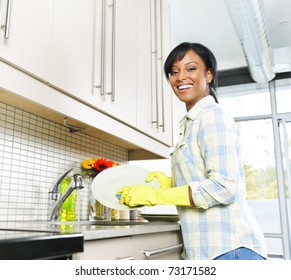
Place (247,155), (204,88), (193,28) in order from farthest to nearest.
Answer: (247,155) < (193,28) < (204,88)

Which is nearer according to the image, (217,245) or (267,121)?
(217,245)

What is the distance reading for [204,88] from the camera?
4.66 feet

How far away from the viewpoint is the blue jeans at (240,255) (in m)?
1.10

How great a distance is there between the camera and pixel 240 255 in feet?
3.61

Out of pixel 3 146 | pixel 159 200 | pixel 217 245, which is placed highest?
pixel 3 146

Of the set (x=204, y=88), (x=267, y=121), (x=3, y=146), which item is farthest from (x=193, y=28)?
(x=3, y=146)

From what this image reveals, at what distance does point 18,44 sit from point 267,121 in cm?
338

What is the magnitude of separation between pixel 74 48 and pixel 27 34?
248 mm

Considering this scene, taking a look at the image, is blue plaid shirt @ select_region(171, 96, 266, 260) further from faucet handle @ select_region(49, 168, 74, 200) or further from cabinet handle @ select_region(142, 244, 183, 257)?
faucet handle @ select_region(49, 168, 74, 200)

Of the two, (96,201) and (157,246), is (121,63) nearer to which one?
(96,201)

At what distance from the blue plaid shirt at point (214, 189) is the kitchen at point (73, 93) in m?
0.18

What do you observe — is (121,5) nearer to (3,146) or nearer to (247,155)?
(3,146)

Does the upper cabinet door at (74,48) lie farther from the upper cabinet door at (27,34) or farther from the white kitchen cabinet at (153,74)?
the white kitchen cabinet at (153,74)

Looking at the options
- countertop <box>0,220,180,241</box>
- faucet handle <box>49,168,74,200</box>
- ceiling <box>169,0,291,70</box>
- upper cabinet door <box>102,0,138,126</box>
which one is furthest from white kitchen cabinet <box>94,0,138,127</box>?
ceiling <box>169,0,291,70</box>
